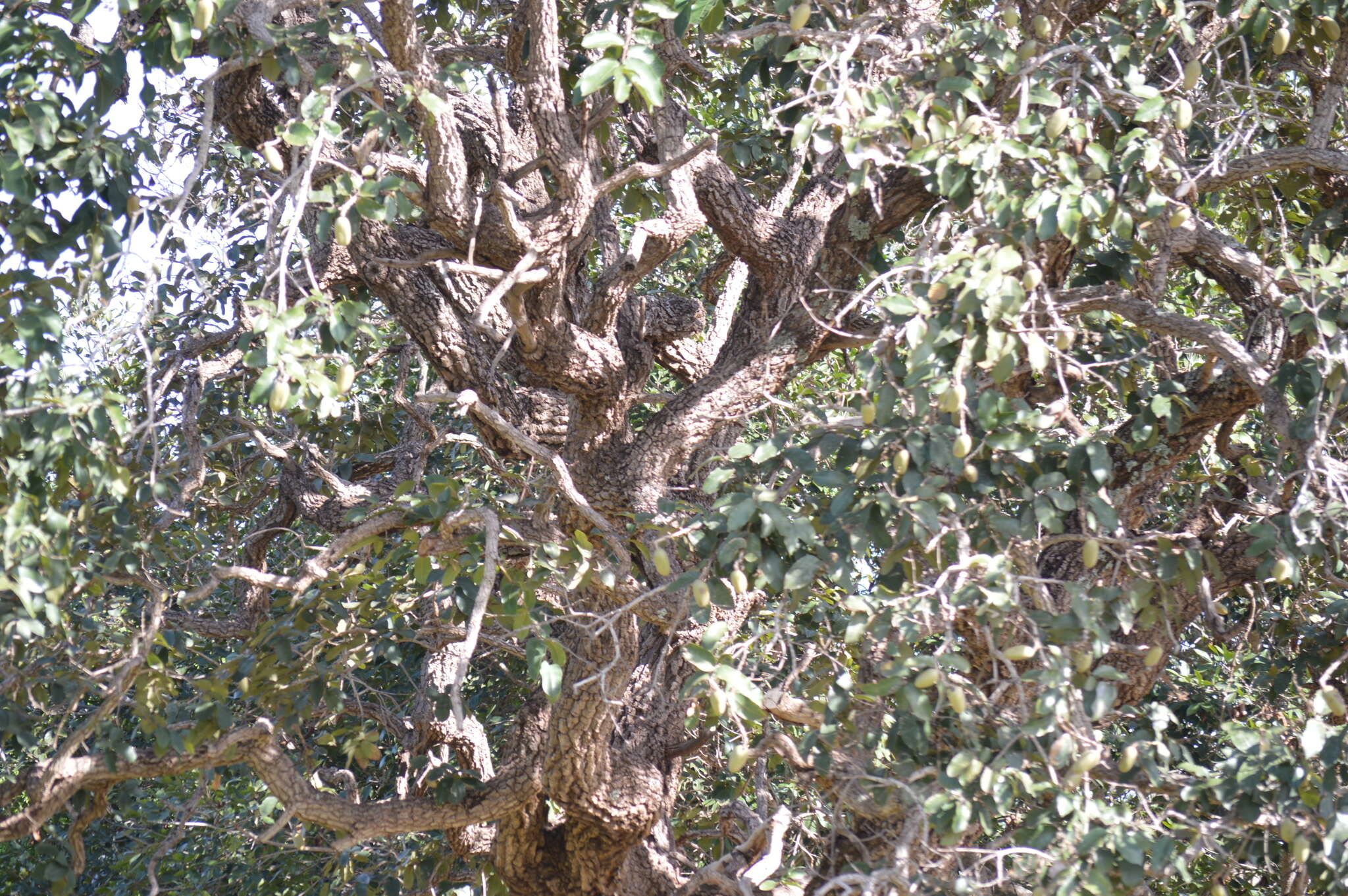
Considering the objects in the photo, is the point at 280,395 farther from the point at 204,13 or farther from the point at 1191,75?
the point at 1191,75

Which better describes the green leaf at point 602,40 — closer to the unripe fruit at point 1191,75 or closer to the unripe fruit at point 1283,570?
the unripe fruit at point 1191,75

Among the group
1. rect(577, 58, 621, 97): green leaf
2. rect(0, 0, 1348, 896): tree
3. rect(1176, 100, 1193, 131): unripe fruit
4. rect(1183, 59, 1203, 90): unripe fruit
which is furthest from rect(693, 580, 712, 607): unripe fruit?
rect(1183, 59, 1203, 90): unripe fruit

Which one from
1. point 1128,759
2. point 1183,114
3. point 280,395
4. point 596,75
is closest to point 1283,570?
point 1128,759

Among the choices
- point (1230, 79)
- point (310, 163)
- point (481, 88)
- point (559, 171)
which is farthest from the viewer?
point (481, 88)

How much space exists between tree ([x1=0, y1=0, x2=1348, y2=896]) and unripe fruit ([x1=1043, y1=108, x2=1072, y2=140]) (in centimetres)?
2

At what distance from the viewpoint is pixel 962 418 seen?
85.9 inches

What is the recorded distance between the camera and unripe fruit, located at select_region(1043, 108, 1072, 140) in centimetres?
235

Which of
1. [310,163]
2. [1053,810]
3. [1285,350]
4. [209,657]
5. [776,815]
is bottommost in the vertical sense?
[209,657]

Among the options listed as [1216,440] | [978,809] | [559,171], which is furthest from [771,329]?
[978,809]

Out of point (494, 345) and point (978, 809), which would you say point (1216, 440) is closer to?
point (978, 809)

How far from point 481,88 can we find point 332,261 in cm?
111

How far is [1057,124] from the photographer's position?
2.37m

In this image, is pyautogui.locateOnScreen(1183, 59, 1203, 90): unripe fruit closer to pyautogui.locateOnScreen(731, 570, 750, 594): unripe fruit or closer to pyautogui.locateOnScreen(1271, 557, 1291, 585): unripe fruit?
pyautogui.locateOnScreen(1271, 557, 1291, 585): unripe fruit

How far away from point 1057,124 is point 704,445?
1854 millimetres
